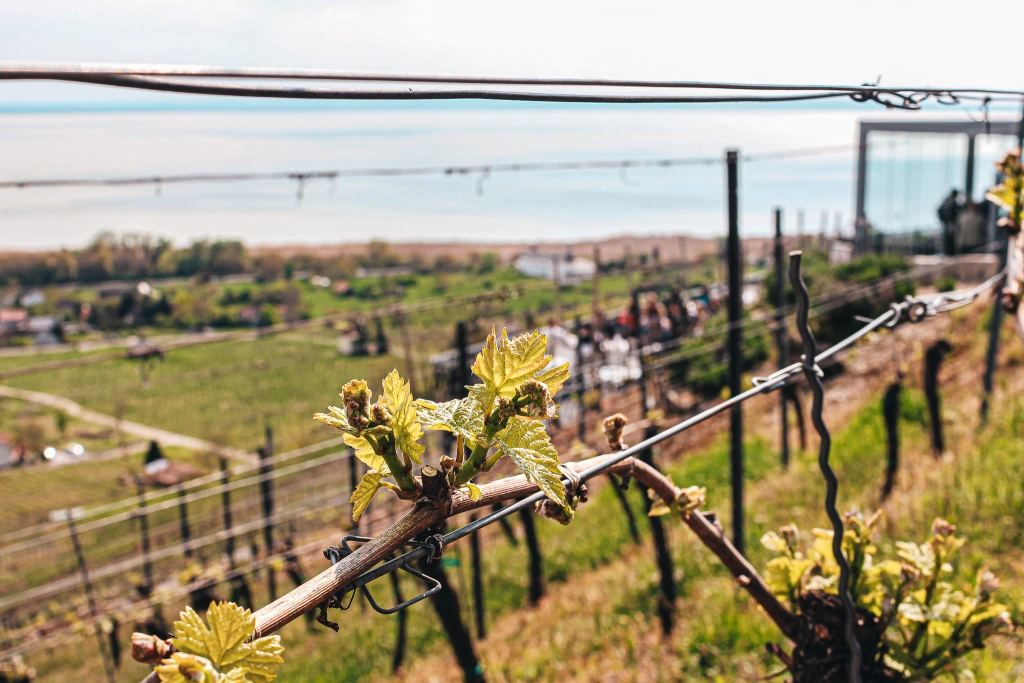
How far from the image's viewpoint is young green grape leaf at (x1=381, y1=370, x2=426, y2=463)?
84 centimetres

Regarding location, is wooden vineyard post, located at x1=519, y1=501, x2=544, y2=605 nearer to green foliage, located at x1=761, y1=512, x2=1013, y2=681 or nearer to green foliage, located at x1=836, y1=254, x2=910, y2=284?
green foliage, located at x1=761, y1=512, x2=1013, y2=681

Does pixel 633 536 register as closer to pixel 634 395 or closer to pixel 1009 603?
pixel 1009 603

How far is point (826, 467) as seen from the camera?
1.51 m

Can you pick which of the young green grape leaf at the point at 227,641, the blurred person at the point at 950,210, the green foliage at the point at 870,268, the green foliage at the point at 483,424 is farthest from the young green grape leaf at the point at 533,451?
the blurred person at the point at 950,210

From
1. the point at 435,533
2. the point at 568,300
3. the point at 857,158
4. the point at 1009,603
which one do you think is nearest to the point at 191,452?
the point at 568,300

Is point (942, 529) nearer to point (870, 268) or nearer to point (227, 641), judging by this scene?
point (227, 641)

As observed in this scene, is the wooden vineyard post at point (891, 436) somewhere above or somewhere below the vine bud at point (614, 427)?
below

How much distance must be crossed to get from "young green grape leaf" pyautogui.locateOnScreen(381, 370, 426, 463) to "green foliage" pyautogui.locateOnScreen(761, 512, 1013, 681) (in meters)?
1.00

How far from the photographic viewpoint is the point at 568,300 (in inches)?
229

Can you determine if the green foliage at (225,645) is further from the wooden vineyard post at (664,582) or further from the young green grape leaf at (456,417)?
the wooden vineyard post at (664,582)

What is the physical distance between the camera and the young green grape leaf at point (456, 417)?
2.87 ft

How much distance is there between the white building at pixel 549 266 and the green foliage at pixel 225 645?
14.2ft

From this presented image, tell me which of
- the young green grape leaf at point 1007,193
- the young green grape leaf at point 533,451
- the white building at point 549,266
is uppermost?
the young green grape leaf at point 1007,193

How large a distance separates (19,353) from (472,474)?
868 inches
